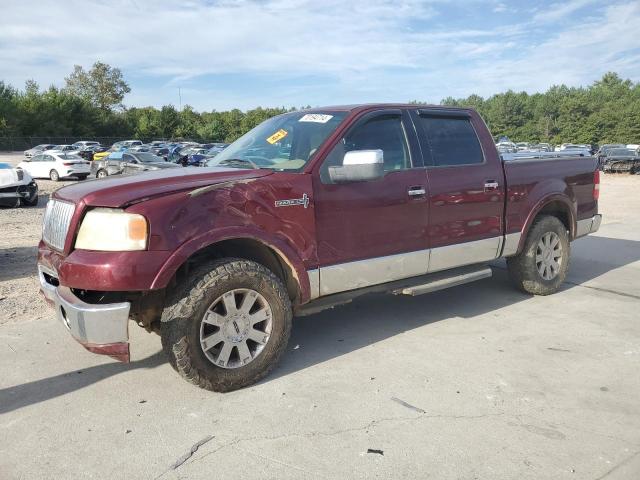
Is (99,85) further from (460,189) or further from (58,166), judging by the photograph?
(460,189)

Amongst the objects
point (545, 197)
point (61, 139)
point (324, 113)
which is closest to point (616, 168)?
point (545, 197)

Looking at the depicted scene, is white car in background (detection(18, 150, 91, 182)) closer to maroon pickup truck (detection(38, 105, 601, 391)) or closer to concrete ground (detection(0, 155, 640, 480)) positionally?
concrete ground (detection(0, 155, 640, 480))

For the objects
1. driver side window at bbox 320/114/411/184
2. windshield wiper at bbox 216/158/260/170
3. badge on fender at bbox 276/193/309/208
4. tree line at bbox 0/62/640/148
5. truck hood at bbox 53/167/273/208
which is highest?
tree line at bbox 0/62/640/148

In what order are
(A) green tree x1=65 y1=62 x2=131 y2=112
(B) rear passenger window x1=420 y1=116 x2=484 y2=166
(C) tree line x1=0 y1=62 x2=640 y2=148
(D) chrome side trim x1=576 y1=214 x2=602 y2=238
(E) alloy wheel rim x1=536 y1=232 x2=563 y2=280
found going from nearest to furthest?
(B) rear passenger window x1=420 y1=116 x2=484 y2=166 < (E) alloy wheel rim x1=536 y1=232 x2=563 y2=280 < (D) chrome side trim x1=576 y1=214 x2=602 y2=238 < (C) tree line x1=0 y1=62 x2=640 y2=148 < (A) green tree x1=65 y1=62 x2=131 y2=112

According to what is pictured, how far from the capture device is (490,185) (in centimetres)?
508

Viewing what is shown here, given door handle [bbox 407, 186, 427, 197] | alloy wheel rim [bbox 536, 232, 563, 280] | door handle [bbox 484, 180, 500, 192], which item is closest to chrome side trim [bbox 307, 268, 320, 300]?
door handle [bbox 407, 186, 427, 197]

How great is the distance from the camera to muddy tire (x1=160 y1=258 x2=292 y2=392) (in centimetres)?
341

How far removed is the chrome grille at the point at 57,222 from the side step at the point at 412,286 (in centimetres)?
171

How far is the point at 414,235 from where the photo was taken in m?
4.51

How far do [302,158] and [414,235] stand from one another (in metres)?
1.17

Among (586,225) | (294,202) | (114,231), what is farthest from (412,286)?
(586,225)

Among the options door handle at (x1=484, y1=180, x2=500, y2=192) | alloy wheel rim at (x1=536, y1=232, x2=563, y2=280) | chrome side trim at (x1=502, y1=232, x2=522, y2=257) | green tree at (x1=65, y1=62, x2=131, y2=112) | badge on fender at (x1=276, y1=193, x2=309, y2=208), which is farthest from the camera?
green tree at (x1=65, y1=62, x2=131, y2=112)

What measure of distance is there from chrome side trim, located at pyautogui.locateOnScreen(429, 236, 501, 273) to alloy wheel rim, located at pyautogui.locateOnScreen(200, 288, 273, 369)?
5.67 feet

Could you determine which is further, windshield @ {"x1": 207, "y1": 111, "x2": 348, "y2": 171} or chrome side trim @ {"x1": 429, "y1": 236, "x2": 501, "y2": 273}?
chrome side trim @ {"x1": 429, "y1": 236, "x2": 501, "y2": 273}
